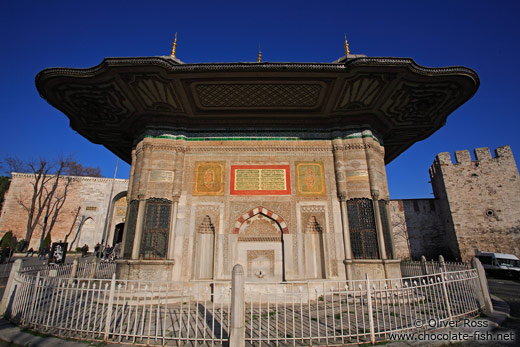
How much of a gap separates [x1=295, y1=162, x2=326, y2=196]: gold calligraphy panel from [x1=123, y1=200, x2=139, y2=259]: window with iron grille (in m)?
5.00

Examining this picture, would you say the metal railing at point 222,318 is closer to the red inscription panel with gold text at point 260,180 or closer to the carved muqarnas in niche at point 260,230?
the carved muqarnas in niche at point 260,230

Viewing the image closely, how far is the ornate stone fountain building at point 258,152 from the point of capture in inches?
272

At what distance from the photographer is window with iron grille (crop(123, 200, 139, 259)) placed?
24.8 feet

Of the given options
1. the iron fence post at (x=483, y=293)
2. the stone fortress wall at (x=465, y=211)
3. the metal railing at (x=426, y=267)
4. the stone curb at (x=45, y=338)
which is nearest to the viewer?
the stone curb at (x=45, y=338)

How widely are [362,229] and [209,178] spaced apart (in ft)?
16.2

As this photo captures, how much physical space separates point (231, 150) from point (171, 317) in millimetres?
5150

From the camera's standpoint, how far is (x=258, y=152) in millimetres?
8625

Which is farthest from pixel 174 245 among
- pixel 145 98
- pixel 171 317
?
pixel 145 98

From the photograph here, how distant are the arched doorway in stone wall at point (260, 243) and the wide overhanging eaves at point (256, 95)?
305 centimetres

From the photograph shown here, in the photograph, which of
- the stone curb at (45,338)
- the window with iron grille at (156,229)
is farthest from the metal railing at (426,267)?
the window with iron grille at (156,229)

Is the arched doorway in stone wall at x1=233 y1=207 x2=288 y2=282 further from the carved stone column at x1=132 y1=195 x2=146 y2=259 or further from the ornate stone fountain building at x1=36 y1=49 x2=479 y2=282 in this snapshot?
the carved stone column at x1=132 y1=195 x2=146 y2=259

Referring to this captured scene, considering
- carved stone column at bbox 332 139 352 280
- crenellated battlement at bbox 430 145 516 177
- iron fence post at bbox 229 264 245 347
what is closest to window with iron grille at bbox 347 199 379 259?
carved stone column at bbox 332 139 352 280

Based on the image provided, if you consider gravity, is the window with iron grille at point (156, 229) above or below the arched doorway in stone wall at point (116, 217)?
below

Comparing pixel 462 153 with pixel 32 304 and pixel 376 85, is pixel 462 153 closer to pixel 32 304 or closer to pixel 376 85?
pixel 376 85
